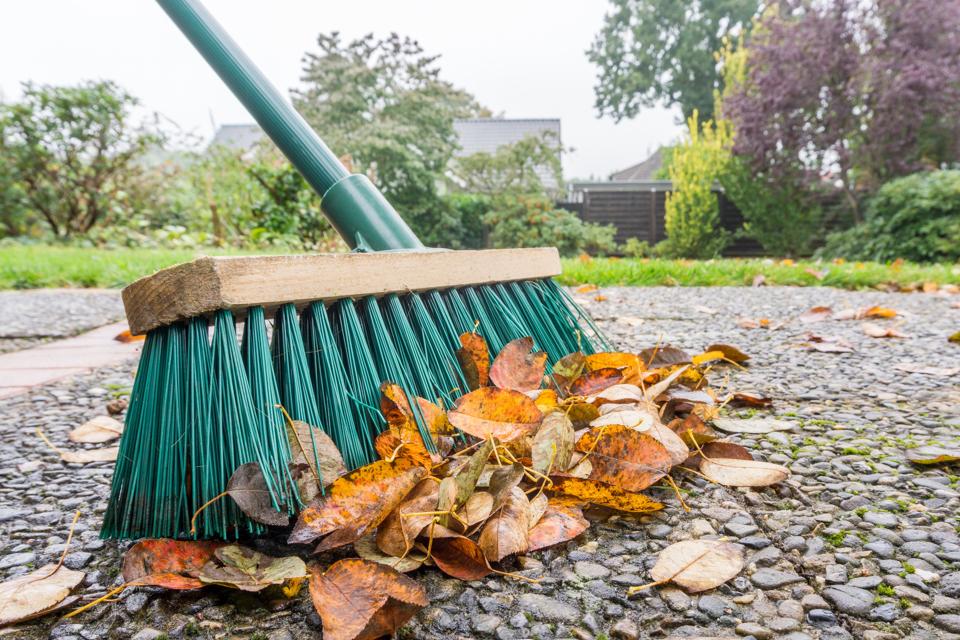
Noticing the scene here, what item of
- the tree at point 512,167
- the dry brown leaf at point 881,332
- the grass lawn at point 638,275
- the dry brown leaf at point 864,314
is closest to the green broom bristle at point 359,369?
the dry brown leaf at point 881,332

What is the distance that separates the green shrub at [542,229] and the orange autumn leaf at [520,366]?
31.8ft

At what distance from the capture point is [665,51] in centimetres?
2359

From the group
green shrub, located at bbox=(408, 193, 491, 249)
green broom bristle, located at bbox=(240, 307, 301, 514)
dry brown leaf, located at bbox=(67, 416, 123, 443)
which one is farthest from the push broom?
green shrub, located at bbox=(408, 193, 491, 249)

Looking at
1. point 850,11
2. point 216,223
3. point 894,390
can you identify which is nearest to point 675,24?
point 850,11

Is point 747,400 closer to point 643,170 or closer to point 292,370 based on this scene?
point 292,370

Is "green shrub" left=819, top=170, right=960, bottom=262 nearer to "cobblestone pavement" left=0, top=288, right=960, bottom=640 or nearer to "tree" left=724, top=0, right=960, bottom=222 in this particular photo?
"tree" left=724, top=0, right=960, bottom=222

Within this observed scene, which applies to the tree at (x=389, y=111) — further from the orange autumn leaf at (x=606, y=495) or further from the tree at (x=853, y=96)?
the orange autumn leaf at (x=606, y=495)

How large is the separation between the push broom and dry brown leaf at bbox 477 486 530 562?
0.24 metres

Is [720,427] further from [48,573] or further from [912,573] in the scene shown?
[48,573]

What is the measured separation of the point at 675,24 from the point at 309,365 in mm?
26129

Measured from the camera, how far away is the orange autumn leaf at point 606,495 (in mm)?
797

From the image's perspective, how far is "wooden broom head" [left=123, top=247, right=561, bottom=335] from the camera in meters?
0.83

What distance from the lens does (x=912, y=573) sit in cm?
66

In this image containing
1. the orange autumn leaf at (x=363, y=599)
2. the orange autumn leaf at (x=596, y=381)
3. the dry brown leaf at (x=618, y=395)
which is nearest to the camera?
the orange autumn leaf at (x=363, y=599)
